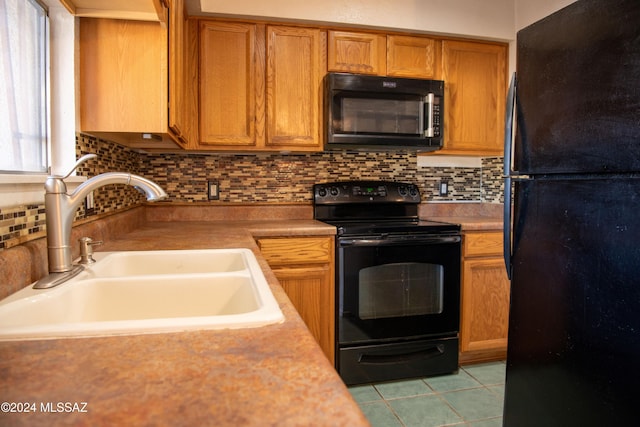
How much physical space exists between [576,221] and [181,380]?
3.87ft

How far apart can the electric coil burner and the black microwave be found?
0.52 metres

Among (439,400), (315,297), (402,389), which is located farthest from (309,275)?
(439,400)

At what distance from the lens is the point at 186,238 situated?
174cm

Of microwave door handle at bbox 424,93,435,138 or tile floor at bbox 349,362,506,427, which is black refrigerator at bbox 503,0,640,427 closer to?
tile floor at bbox 349,362,506,427

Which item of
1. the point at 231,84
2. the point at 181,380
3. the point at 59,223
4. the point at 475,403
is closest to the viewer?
the point at 181,380

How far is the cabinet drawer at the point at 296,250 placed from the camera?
2.17m

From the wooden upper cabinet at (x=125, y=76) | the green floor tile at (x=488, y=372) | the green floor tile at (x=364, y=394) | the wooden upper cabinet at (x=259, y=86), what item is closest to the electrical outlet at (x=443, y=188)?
the wooden upper cabinet at (x=259, y=86)

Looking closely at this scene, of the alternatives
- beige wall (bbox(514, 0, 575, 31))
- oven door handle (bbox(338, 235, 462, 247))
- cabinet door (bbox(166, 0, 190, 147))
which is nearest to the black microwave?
oven door handle (bbox(338, 235, 462, 247))

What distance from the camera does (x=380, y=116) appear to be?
242cm

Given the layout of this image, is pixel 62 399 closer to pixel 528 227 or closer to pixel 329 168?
pixel 528 227

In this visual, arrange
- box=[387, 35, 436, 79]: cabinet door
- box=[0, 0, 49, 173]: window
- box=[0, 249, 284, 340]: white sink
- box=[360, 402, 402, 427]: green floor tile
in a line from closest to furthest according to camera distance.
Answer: box=[0, 249, 284, 340]: white sink < box=[0, 0, 49, 173]: window < box=[360, 402, 402, 427]: green floor tile < box=[387, 35, 436, 79]: cabinet door

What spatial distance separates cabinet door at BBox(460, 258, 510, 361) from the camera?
2400mm

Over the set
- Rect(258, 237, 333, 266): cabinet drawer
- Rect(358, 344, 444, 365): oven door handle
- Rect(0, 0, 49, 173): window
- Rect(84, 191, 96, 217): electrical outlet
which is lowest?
Rect(358, 344, 444, 365): oven door handle

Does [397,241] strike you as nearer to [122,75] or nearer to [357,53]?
[357,53]
